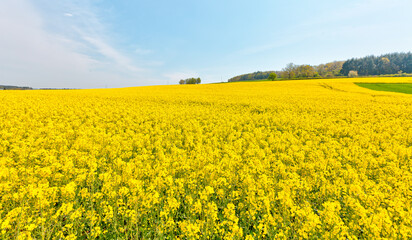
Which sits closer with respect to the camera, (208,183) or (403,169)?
(208,183)

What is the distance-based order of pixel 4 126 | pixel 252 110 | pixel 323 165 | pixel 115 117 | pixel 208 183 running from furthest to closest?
pixel 252 110, pixel 115 117, pixel 4 126, pixel 323 165, pixel 208 183

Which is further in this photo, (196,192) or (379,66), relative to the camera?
(379,66)

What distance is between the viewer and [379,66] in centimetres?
12950

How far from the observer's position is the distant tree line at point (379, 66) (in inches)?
4961

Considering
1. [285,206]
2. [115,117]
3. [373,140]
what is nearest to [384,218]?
[285,206]

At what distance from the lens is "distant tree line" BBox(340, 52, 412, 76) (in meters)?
126

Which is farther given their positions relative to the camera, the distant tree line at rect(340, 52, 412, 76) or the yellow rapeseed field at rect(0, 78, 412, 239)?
the distant tree line at rect(340, 52, 412, 76)

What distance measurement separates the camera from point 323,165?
20.9ft

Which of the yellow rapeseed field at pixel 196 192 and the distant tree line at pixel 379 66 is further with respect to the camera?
the distant tree line at pixel 379 66

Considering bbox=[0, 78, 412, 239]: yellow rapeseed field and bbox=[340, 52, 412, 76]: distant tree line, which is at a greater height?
bbox=[340, 52, 412, 76]: distant tree line

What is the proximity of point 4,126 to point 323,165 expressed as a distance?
17.0m

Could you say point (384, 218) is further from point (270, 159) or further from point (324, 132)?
point (324, 132)

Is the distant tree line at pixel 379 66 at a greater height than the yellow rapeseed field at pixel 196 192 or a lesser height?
greater

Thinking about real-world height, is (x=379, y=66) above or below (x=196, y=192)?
above
